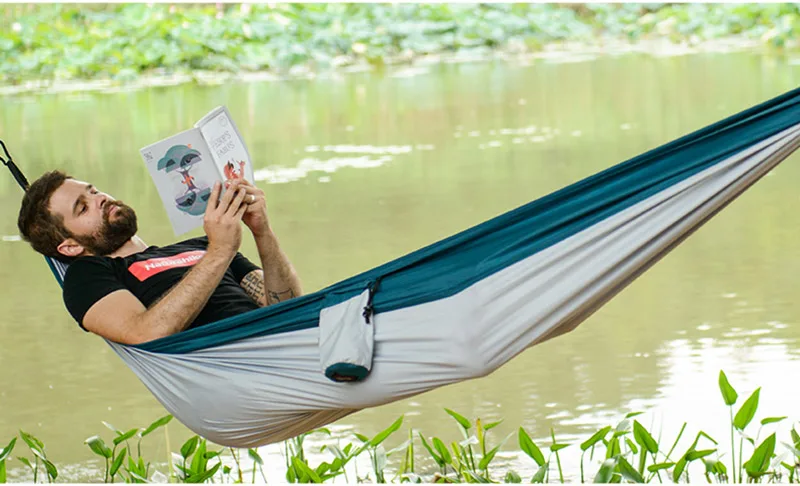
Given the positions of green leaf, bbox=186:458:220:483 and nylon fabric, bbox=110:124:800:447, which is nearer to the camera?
nylon fabric, bbox=110:124:800:447

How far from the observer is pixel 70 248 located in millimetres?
2312

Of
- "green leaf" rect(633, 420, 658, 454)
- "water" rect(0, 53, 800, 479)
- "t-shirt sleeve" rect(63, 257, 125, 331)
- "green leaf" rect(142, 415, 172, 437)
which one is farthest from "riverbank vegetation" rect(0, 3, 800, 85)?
"green leaf" rect(633, 420, 658, 454)

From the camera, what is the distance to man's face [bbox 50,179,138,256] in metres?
2.31

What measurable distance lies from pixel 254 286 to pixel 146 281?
28 cm

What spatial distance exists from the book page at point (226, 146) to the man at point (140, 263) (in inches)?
1.2

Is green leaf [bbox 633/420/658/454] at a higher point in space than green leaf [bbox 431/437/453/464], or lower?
higher

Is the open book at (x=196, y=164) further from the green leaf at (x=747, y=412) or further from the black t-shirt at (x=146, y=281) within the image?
the green leaf at (x=747, y=412)

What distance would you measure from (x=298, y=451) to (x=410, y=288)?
3.01 feet

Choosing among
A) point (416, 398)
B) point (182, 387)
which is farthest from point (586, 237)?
point (416, 398)


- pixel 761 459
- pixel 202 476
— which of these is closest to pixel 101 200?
pixel 202 476

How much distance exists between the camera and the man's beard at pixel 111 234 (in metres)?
2.33

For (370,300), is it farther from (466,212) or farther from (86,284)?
(466,212)

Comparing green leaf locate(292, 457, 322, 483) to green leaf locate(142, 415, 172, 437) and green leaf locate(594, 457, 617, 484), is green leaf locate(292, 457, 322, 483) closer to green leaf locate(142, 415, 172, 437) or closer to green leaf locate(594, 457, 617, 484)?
green leaf locate(142, 415, 172, 437)

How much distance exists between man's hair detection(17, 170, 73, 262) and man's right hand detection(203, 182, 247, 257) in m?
0.31
